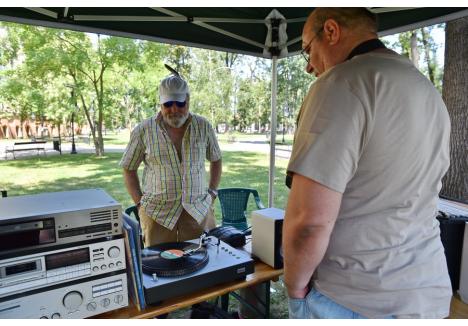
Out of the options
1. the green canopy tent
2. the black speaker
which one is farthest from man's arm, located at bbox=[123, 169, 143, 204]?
the black speaker

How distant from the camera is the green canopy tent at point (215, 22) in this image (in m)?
2.07

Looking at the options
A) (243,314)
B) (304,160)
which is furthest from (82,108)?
(304,160)

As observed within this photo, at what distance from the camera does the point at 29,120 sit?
14977mm

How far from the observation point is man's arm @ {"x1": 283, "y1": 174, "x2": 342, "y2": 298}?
2.82 feet

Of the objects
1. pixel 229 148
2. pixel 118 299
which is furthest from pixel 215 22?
pixel 229 148

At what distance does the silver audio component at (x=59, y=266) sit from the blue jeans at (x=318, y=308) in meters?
0.61

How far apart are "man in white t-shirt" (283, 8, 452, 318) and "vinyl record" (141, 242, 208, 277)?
477mm

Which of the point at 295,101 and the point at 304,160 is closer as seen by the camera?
the point at 304,160

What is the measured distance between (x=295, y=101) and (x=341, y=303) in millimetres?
13965

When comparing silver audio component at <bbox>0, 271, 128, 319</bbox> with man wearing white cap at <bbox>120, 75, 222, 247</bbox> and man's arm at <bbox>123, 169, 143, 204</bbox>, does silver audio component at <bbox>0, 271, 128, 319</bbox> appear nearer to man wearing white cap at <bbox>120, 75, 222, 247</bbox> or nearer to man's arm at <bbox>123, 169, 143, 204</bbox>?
man wearing white cap at <bbox>120, 75, 222, 247</bbox>

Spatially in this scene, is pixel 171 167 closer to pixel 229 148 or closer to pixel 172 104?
pixel 172 104

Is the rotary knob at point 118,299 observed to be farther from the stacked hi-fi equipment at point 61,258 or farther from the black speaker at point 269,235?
the black speaker at point 269,235

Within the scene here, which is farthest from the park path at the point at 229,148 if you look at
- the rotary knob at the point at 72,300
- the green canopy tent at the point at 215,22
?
the rotary knob at the point at 72,300

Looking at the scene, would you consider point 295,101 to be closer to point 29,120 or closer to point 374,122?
point 29,120
